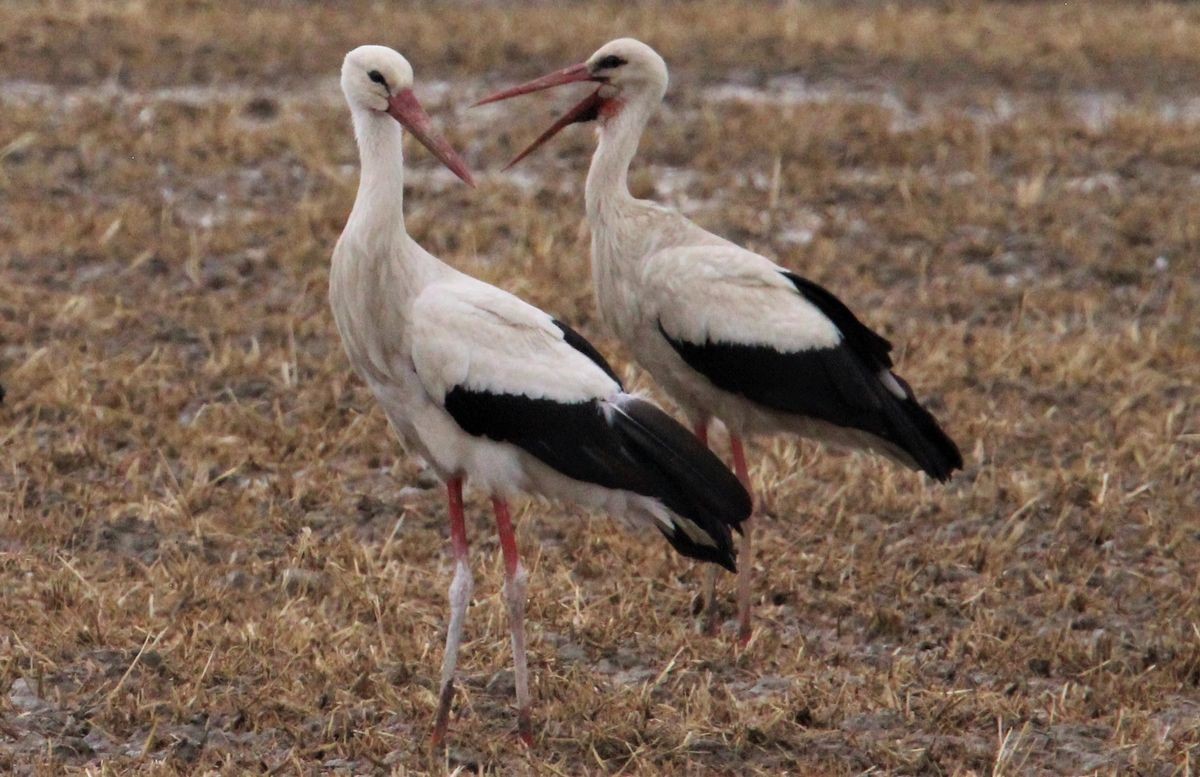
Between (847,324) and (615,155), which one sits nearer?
(847,324)

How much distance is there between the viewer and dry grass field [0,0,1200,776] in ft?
15.1

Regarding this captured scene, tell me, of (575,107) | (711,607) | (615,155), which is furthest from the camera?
(575,107)

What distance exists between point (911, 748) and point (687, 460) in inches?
32.3

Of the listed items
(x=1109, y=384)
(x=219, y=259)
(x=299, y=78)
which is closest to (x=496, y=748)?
(x=1109, y=384)

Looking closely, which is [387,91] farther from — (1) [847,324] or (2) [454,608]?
(1) [847,324]

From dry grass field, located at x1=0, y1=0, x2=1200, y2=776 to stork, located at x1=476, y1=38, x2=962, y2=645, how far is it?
0.41 meters

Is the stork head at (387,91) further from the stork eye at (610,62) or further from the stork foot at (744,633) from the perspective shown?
the stork foot at (744,633)

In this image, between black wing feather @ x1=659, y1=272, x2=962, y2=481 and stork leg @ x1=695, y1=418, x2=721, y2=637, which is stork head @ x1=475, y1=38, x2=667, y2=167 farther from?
stork leg @ x1=695, y1=418, x2=721, y2=637

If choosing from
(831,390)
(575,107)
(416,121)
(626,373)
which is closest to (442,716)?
(416,121)

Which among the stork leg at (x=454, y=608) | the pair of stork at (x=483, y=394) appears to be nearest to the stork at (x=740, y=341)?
the pair of stork at (x=483, y=394)

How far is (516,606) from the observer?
4.56 meters

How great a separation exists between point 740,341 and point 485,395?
1153 millimetres

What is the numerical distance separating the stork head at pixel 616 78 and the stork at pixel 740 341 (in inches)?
1.1

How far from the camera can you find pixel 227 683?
15.2 feet
